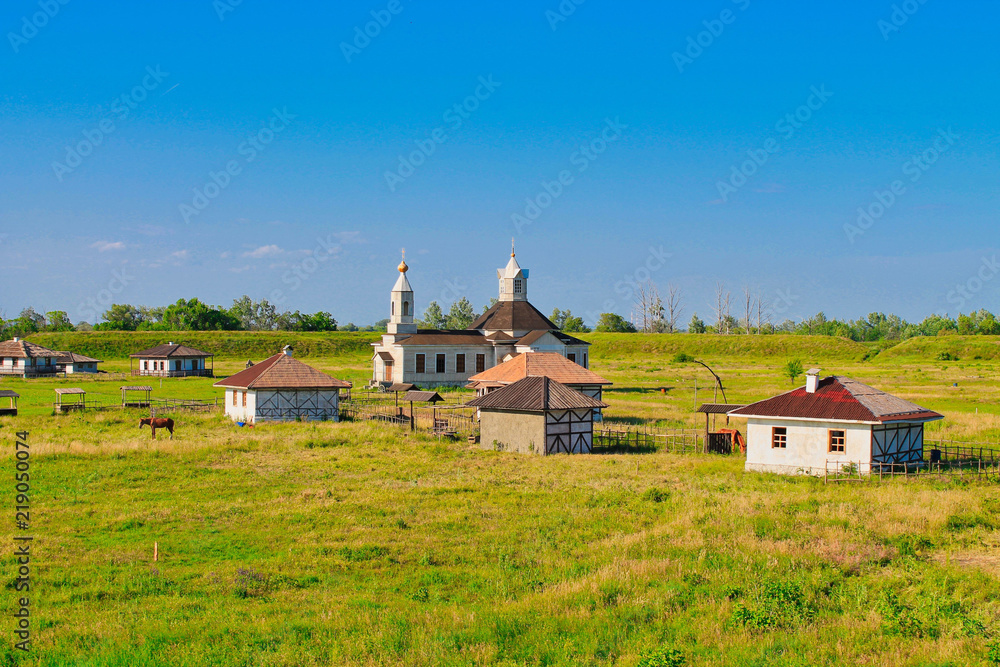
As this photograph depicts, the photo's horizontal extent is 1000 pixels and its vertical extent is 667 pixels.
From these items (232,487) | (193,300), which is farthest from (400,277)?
(193,300)

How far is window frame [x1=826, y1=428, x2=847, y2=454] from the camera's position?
2955 centimetres

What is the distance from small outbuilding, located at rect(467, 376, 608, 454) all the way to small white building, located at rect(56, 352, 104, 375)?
6112cm

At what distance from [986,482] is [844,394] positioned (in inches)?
209

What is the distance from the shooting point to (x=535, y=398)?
36.1 metres

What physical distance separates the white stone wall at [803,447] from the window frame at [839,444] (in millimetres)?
36

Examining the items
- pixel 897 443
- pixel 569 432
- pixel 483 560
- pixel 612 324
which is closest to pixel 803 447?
pixel 897 443

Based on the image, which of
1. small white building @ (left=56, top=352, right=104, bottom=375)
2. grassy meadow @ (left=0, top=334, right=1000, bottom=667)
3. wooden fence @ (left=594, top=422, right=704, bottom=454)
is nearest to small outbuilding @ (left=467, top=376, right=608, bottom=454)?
wooden fence @ (left=594, top=422, right=704, bottom=454)

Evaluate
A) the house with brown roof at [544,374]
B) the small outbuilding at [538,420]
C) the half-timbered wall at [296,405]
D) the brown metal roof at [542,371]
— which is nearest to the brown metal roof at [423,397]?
the house with brown roof at [544,374]

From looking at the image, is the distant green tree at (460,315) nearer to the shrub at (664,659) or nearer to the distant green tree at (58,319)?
the distant green tree at (58,319)

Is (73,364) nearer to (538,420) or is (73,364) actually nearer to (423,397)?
(423,397)

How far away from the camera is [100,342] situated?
11319 cm

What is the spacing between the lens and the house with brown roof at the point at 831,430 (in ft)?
95.5

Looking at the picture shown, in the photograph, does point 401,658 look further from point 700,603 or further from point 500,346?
point 500,346

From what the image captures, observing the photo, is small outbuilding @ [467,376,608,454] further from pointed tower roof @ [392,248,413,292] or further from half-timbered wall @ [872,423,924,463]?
pointed tower roof @ [392,248,413,292]
